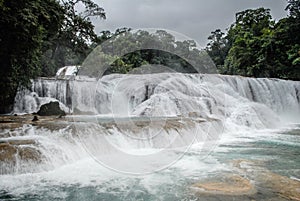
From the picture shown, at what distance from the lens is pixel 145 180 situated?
4.23 m

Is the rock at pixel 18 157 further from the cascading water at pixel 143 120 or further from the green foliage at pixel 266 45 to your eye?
the green foliage at pixel 266 45

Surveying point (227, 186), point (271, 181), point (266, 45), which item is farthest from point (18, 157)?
point (266, 45)

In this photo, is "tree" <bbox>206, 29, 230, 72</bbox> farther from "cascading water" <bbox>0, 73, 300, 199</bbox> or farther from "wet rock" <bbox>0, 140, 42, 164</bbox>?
"wet rock" <bbox>0, 140, 42, 164</bbox>

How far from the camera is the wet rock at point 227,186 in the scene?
138 inches

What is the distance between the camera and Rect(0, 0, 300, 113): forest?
6641 millimetres

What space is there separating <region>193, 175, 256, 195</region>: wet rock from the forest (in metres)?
4.08

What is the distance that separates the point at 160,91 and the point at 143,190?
329 inches

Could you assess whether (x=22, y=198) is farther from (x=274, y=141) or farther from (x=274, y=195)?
(x=274, y=141)

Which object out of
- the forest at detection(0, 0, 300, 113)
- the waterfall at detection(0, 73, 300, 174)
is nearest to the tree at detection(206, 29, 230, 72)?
the forest at detection(0, 0, 300, 113)

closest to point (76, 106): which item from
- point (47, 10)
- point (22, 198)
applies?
point (47, 10)

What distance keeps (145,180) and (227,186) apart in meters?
1.21

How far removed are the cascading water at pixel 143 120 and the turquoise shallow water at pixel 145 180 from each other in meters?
0.06

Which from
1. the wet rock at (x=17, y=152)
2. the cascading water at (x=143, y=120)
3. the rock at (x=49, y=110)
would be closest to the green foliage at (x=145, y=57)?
the cascading water at (x=143, y=120)

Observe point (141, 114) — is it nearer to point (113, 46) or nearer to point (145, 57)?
point (145, 57)
